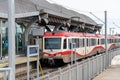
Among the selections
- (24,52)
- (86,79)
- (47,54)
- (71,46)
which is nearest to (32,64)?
(47,54)

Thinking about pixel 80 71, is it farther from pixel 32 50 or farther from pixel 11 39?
pixel 11 39

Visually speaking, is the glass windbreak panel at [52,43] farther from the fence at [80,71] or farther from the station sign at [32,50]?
the station sign at [32,50]

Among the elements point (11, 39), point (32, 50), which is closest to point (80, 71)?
point (32, 50)

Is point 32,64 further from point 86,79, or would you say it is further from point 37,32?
point 86,79

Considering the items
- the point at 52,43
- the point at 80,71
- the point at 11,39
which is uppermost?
the point at 11,39

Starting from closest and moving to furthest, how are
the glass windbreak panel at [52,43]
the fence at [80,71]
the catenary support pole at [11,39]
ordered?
the catenary support pole at [11,39]
the fence at [80,71]
the glass windbreak panel at [52,43]

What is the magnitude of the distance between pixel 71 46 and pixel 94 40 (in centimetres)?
1472

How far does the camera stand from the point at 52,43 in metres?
29.0

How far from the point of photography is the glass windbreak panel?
28781 millimetres

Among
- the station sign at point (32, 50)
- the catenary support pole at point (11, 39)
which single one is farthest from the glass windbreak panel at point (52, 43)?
the catenary support pole at point (11, 39)

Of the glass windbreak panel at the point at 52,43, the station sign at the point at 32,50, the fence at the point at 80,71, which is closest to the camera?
the fence at the point at 80,71

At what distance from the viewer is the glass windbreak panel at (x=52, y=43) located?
1133 inches

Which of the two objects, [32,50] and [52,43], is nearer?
[32,50]

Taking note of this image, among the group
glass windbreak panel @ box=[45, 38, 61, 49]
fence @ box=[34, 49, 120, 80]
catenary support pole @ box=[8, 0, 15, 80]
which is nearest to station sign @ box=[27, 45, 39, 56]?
fence @ box=[34, 49, 120, 80]
